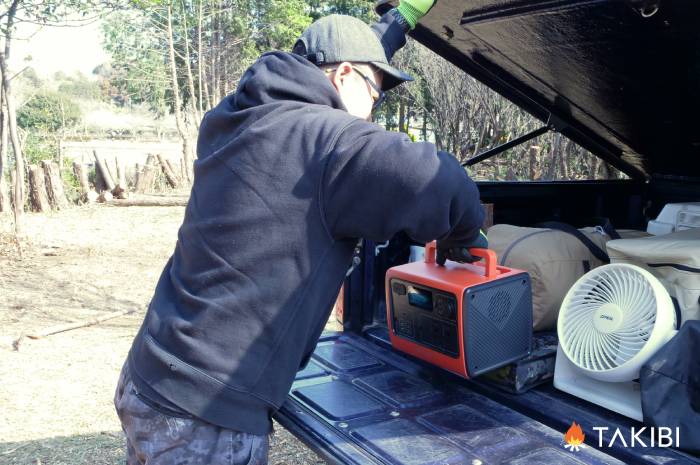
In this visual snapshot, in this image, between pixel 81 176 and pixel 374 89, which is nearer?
pixel 374 89

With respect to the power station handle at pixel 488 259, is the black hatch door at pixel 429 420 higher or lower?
lower

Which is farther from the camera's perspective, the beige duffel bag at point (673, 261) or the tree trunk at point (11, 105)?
the tree trunk at point (11, 105)

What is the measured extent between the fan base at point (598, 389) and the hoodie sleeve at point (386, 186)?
72cm

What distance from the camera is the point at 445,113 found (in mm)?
11344

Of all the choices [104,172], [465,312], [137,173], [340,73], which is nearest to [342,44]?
[340,73]

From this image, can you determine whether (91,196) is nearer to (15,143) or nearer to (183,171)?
(183,171)

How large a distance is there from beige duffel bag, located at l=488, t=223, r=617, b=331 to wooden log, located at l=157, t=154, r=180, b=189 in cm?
998

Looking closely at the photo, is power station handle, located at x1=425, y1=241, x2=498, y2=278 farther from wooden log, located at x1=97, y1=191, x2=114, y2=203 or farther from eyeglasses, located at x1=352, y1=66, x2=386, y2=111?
wooden log, located at x1=97, y1=191, x2=114, y2=203

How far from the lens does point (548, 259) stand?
2.13m

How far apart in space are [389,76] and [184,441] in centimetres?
103

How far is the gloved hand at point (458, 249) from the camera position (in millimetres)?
1617

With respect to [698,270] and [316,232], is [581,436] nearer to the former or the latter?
[698,270]

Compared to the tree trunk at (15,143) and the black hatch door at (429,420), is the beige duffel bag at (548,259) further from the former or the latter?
the tree trunk at (15,143)

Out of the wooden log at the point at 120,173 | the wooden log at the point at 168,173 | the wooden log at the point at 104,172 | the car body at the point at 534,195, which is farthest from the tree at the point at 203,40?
the car body at the point at 534,195
